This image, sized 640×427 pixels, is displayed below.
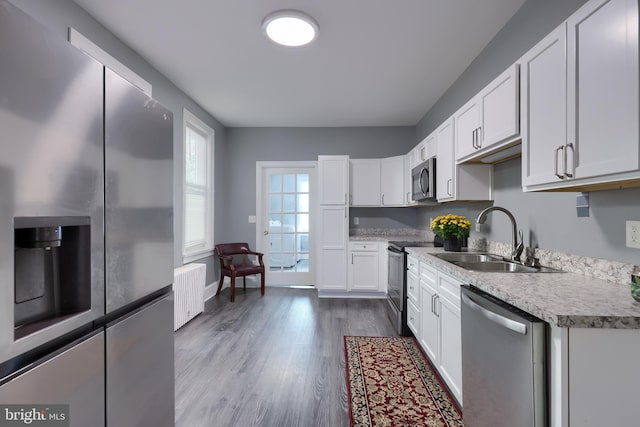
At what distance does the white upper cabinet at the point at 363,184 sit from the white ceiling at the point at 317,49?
84cm

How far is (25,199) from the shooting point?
62 centimetres

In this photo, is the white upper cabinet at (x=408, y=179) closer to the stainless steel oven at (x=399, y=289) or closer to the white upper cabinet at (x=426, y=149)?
the white upper cabinet at (x=426, y=149)

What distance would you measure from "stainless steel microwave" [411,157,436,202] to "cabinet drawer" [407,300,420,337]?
109 centimetres

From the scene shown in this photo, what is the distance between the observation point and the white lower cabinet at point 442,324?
5.86ft

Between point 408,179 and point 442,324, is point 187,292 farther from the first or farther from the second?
point 408,179

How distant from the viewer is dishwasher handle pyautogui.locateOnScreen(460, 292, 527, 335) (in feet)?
3.47

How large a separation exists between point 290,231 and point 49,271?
4240 millimetres

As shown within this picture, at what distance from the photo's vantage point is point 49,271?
0.77 meters

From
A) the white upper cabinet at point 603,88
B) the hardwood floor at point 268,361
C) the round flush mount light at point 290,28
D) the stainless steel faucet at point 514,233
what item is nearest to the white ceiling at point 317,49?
the round flush mount light at point 290,28

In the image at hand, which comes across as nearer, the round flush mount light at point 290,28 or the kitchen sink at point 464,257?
the round flush mount light at point 290,28

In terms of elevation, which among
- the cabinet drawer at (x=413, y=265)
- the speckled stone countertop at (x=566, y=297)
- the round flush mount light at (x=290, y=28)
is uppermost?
the round flush mount light at (x=290, y=28)

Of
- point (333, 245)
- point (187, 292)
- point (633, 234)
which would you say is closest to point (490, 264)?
point (633, 234)

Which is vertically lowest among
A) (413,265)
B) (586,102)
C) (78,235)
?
(413,265)

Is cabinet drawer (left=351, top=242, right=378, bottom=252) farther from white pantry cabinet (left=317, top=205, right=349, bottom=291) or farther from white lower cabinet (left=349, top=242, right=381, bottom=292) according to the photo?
white pantry cabinet (left=317, top=205, right=349, bottom=291)
